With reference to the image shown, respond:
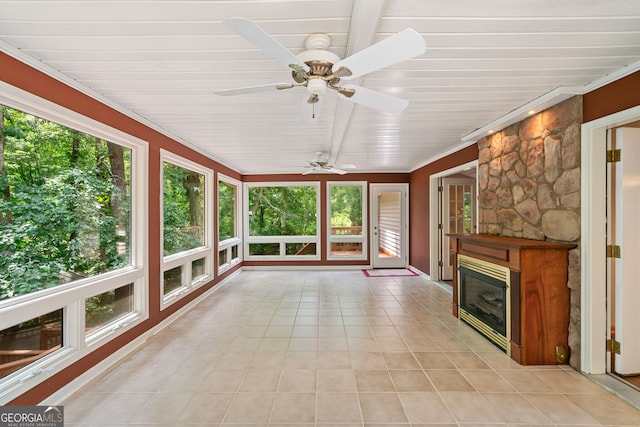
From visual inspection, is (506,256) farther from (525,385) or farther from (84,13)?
(84,13)

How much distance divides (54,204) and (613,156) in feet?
14.3

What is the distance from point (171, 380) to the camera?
2.35 metres

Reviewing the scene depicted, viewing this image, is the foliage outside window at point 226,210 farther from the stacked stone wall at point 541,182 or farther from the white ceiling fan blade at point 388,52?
the white ceiling fan blade at point 388,52

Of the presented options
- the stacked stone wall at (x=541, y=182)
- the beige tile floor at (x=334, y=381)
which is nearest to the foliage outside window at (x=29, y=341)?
the beige tile floor at (x=334, y=381)

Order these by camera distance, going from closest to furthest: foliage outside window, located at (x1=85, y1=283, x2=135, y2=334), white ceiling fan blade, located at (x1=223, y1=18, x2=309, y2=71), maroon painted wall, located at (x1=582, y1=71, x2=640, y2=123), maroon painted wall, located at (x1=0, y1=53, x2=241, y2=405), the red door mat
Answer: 1. white ceiling fan blade, located at (x1=223, y1=18, x2=309, y2=71)
2. maroon painted wall, located at (x1=0, y1=53, x2=241, y2=405)
3. maroon painted wall, located at (x1=582, y1=71, x2=640, y2=123)
4. foliage outside window, located at (x1=85, y1=283, x2=135, y2=334)
5. the red door mat

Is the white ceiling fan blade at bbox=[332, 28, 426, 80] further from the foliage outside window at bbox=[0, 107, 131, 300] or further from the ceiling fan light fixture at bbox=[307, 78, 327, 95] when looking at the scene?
the foliage outside window at bbox=[0, 107, 131, 300]

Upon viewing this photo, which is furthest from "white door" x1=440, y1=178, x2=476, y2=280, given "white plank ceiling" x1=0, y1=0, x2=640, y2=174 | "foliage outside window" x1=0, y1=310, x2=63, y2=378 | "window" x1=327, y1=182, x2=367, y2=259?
"foliage outside window" x1=0, y1=310, x2=63, y2=378

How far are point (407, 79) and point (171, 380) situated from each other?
3033 mm

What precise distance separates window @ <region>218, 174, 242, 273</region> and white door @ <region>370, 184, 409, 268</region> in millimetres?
3187

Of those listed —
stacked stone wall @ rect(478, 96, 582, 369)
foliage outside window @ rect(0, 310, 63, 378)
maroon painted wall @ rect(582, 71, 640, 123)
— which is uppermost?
maroon painted wall @ rect(582, 71, 640, 123)

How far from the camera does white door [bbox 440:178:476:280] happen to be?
5.63m

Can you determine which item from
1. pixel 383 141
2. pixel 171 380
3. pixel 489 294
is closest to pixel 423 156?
pixel 383 141

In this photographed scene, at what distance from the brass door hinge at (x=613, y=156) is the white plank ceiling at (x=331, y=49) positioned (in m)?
0.55

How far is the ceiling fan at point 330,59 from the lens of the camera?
1202mm
